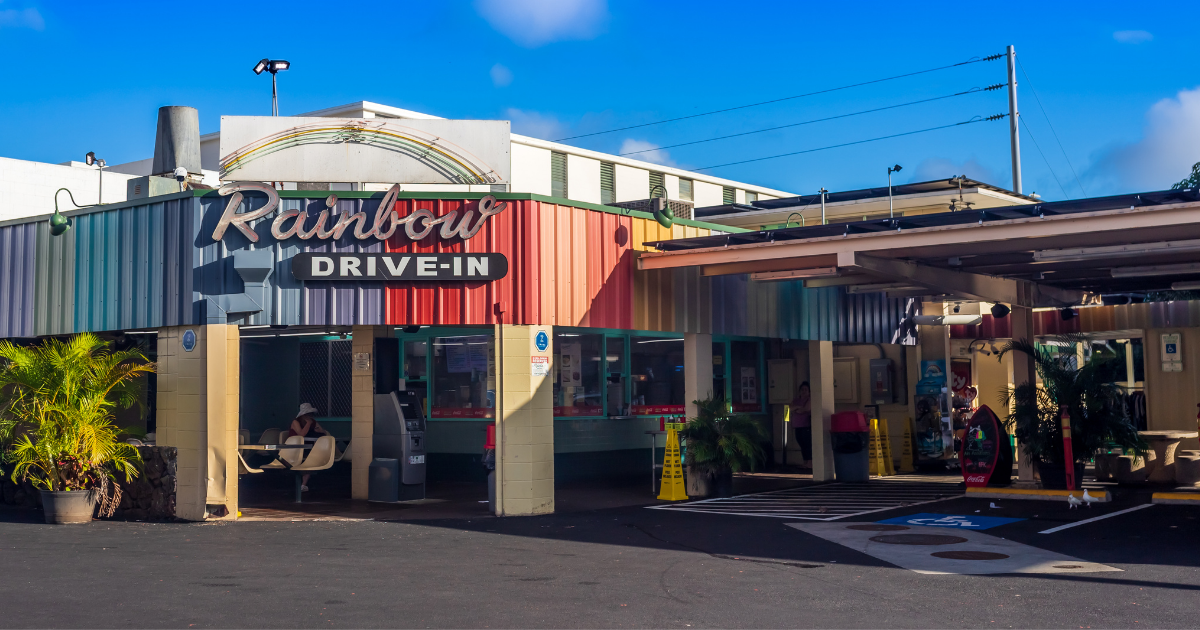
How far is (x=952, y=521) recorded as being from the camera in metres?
12.6

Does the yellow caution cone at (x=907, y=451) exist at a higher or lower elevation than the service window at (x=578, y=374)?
lower

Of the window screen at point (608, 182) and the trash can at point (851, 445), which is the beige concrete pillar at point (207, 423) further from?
the window screen at point (608, 182)

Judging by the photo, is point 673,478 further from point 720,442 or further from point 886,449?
point 886,449

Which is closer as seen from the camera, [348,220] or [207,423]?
[207,423]

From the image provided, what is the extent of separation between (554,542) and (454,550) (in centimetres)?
113

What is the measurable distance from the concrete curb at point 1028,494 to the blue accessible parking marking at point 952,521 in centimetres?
217

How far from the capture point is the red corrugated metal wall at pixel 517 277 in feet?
46.2

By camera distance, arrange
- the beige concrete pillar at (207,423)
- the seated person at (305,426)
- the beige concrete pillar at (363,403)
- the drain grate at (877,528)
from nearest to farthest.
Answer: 1. the drain grate at (877,528)
2. the beige concrete pillar at (207,423)
3. the beige concrete pillar at (363,403)
4. the seated person at (305,426)

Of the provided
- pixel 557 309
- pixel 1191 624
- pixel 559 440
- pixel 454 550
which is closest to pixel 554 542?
pixel 454 550

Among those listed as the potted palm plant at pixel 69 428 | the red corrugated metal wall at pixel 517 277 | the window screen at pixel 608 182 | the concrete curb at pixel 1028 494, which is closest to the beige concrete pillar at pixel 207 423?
the potted palm plant at pixel 69 428

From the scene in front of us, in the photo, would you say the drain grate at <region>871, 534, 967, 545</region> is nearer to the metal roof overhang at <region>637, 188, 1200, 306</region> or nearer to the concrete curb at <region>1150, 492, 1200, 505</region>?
the metal roof overhang at <region>637, 188, 1200, 306</region>

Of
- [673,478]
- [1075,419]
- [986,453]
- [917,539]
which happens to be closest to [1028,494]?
[986,453]

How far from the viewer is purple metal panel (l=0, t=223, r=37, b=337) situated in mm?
15484

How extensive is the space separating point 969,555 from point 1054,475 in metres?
5.91
